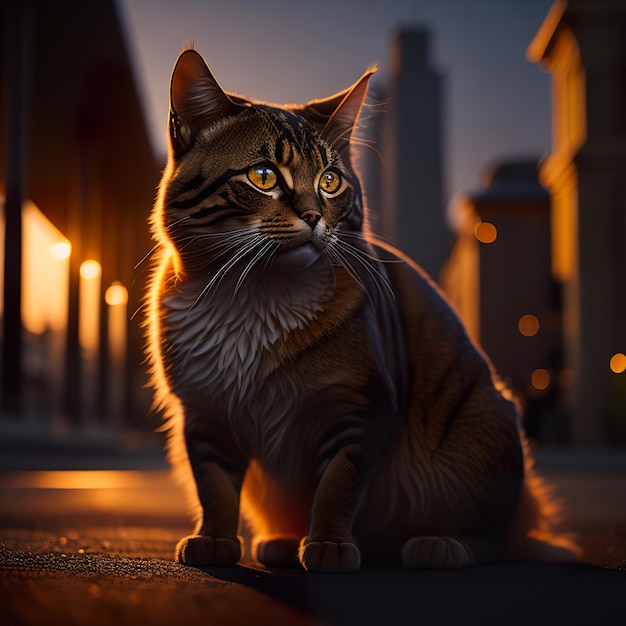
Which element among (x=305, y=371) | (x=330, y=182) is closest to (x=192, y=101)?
(x=330, y=182)

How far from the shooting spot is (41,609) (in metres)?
1.45

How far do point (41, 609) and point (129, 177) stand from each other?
16.7 metres

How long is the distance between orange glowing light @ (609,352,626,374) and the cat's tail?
1178cm

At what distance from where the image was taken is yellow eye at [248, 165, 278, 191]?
1950 mm

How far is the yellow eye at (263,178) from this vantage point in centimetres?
195

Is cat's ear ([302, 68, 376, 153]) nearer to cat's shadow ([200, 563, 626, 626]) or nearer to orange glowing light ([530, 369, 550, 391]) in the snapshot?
cat's shadow ([200, 563, 626, 626])

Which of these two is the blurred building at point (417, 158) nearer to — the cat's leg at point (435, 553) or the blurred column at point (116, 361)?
the blurred column at point (116, 361)

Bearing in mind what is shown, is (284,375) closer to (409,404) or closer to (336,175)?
(409,404)

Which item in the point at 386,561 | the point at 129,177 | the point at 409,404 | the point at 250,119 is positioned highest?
the point at 129,177

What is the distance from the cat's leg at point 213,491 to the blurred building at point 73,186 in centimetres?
50

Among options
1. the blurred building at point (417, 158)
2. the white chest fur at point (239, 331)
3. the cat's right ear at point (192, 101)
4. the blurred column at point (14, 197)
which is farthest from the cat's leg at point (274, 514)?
the blurred building at point (417, 158)

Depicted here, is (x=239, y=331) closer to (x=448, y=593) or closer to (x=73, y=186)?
(x=448, y=593)

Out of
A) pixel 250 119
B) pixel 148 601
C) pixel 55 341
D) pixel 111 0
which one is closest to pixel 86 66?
pixel 111 0

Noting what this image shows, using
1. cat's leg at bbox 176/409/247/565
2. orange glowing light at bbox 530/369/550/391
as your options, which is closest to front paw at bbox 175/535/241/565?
cat's leg at bbox 176/409/247/565
